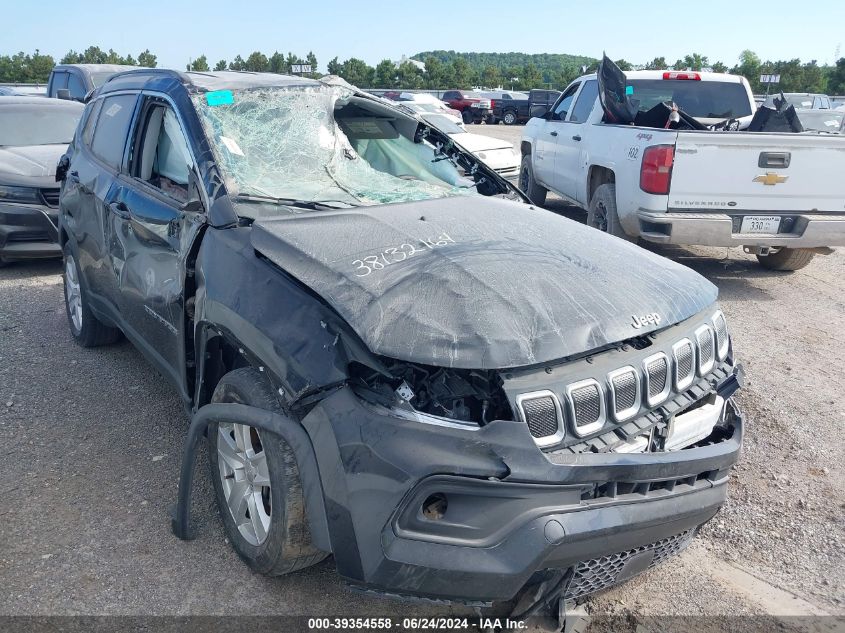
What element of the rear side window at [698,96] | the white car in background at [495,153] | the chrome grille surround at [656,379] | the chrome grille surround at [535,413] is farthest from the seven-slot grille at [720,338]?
the white car in background at [495,153]

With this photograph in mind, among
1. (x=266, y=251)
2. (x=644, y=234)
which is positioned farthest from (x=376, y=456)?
(x=644, y=234)

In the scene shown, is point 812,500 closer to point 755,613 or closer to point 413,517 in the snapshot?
point 755,613

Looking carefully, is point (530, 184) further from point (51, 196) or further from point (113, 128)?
point (113, 128)

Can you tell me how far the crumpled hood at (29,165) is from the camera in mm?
7152

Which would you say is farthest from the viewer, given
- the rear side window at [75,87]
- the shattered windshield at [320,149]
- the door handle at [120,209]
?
the rear side window at [75,87]

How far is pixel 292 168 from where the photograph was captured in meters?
3.62

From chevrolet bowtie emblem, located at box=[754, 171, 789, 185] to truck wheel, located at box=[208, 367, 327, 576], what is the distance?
17.0ft

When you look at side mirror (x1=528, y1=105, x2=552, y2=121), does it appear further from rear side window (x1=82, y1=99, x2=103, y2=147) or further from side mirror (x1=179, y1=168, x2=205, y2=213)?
side mirror (x1=179, y1=168, x2=205, y2=213)

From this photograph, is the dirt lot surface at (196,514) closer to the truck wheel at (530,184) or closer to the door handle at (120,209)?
the door handle at (120,209)

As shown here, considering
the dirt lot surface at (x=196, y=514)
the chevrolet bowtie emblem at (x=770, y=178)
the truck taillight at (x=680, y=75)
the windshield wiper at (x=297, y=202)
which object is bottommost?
the dirt lot surface at (x=196, y=514)

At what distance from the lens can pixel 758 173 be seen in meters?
6.22

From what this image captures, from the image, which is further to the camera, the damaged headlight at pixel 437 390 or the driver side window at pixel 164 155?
the driver side window at pixel 164 155

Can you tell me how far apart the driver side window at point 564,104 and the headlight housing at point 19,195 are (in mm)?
6040

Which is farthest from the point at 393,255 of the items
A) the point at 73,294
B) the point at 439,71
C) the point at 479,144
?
the point at 439,71
